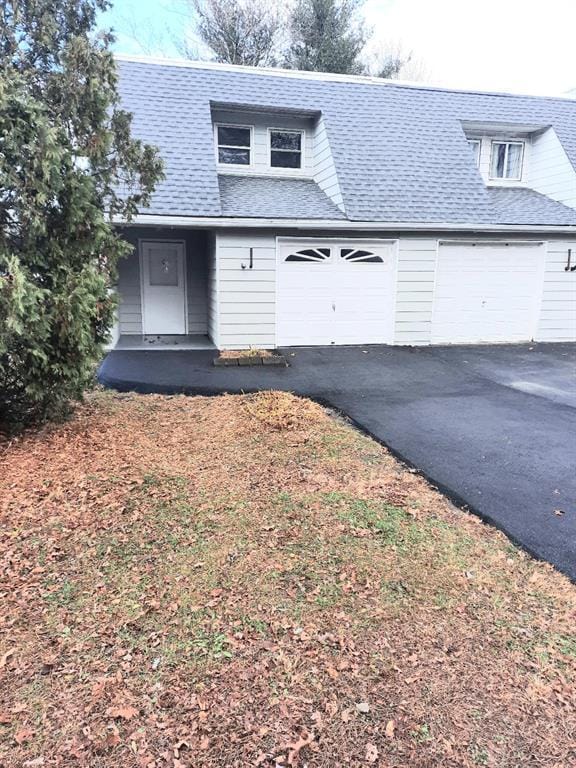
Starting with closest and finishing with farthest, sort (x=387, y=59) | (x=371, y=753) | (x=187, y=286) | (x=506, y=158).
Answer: (x=371, y=753) → (x=187, y=286) → (x=506, y=158) → (x=387, y=59)

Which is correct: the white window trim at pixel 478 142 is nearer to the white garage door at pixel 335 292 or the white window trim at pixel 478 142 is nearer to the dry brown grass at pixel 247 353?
the white garage door at pixel 335 292

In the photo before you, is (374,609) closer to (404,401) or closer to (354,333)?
(404,401)

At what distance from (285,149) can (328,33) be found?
10917 mm

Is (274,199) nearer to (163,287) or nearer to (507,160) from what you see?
(163,287)

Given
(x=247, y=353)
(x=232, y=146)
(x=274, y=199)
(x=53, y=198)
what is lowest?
(x=247, y=353)

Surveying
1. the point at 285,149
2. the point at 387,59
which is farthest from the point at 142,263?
the point at 387,59

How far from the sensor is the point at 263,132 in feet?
38.7

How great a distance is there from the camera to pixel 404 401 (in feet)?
23.1

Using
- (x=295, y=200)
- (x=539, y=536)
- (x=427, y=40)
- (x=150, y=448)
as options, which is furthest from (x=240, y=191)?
(x=427, y=40)

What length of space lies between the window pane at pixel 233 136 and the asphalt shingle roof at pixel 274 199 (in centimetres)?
80

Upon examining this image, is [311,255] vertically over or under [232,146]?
under

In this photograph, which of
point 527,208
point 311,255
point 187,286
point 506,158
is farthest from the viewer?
point 506,158

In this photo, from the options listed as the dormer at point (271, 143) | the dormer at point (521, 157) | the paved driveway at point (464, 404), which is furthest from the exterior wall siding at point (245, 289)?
the dormer at point (521, 157)

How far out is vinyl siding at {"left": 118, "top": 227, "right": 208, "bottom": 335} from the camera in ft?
37.8
